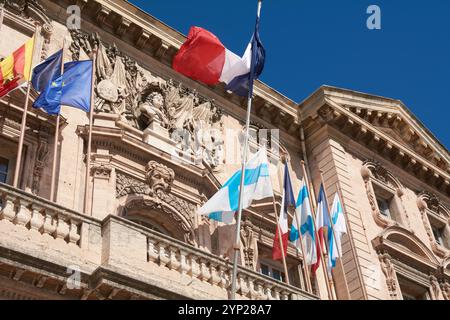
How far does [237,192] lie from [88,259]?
4918 mm

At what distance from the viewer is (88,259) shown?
11.5m

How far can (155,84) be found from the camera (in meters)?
19.1

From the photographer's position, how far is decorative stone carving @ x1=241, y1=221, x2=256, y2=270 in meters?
17.4

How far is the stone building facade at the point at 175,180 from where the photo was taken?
11445mm

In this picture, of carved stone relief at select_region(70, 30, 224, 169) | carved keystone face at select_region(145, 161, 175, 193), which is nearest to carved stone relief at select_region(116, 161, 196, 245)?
carved keystone face at select_region(145, 161, 175, 193)

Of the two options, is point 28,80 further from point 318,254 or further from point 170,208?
point 318,254

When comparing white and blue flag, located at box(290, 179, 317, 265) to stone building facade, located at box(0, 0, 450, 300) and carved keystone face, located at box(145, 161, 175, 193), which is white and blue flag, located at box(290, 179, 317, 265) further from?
carved keystone face, located at box(145, 161, 175, 193)

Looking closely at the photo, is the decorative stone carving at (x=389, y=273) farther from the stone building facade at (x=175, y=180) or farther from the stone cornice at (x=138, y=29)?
the stone cornice at (x=138, y=29)

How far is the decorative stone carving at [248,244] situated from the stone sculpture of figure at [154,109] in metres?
3.21

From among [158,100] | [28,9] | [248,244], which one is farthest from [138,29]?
[248,244]

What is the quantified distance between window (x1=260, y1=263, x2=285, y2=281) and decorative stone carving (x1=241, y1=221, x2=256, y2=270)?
2.51 feet
